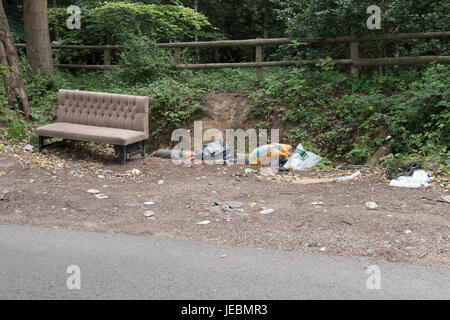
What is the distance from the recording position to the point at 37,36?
46.0 feet

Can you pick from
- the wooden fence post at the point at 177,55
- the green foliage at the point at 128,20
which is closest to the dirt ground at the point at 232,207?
the wooden fence post at the point at 177,55

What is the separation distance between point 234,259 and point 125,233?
4.99 feet

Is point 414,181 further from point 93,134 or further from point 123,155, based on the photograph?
point 93,134

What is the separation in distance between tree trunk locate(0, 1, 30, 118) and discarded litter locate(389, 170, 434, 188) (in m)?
8.80

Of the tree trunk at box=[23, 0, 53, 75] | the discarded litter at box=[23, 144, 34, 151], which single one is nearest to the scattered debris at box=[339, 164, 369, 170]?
the discarded litter at box=[23, 144, 34, 151]

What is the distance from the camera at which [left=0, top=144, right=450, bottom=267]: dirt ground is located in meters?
5.22

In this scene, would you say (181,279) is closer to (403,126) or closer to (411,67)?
(403,126)

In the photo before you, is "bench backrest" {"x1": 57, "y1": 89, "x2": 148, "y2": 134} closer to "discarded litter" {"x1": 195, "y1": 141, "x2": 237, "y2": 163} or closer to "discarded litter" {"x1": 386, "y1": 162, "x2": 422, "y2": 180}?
"discarded litter" {"x1": 195, "y1": 141, "x2": 237, "y2": 163}

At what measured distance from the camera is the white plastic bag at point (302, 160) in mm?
9148

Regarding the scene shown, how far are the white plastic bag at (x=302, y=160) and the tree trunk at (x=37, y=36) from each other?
862 centimetres

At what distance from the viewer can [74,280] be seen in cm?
421

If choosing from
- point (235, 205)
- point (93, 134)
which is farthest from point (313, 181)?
point (93, 134)

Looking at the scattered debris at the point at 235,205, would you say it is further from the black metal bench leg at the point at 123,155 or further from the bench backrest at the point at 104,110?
the bench backrest at the point at 104,110

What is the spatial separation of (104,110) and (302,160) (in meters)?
4.19
